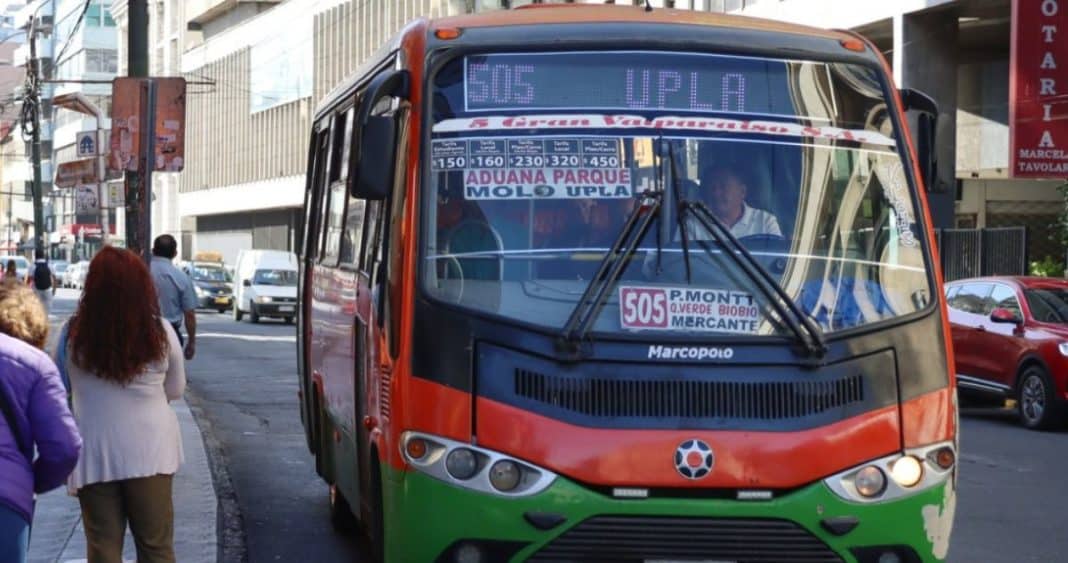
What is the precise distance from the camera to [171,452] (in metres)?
7.13

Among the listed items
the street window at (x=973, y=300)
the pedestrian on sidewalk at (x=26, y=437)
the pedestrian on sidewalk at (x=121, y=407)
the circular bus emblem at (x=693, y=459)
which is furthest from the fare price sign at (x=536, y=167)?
the street window at (x=973, y=300)

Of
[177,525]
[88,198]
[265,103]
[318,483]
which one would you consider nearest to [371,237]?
[177,525]

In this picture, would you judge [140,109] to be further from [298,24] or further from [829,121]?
[298,24]

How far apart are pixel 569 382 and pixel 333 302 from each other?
3.54m

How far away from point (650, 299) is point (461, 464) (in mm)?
984

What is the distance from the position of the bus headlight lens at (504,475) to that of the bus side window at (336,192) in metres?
3.39

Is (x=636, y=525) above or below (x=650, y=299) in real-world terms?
below

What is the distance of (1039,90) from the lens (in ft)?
93.5

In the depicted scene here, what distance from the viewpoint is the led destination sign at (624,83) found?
24.8 feet

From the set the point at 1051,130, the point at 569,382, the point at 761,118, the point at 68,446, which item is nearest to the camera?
the point at 68,446

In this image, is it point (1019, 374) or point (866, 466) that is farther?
point (1019, 374)

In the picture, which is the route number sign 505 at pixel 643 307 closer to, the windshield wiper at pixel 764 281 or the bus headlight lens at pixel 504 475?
the windshield wiper at pixel 764 281

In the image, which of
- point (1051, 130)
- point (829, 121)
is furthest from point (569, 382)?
point (1051, 130)

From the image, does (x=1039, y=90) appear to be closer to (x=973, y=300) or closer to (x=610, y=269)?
(x=973, y=300)
